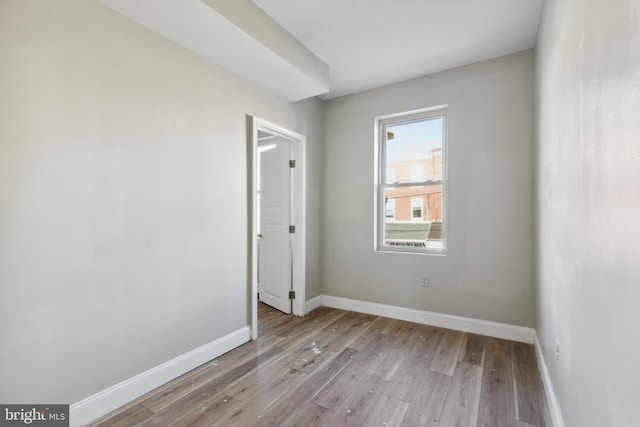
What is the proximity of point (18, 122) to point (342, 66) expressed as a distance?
256 centimetres

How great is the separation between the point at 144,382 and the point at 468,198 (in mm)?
3155

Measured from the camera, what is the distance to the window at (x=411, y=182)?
3338 mm

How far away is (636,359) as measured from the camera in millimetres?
746

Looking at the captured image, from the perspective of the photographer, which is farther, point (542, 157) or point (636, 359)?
point (542, 157)

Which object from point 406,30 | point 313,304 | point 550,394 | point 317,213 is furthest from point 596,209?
point 313,304

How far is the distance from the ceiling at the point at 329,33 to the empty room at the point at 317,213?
22 millimetres

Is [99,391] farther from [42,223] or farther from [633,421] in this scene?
[633,421]

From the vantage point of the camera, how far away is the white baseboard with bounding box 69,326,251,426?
1.77m

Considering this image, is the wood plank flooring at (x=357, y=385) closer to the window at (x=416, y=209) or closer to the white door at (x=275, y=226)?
the white door at (x=275, y=226)

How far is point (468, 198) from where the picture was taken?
3.08m

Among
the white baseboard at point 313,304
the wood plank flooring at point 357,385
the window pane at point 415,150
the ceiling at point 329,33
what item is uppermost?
the ceiling at point 329,33

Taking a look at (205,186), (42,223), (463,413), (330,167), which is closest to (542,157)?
(463,413)

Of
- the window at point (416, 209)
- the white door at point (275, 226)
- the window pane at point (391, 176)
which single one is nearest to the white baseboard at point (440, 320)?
the white door at point (275, 226)

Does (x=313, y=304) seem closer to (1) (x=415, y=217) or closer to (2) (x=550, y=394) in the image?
(1) (x=415, y=217)
